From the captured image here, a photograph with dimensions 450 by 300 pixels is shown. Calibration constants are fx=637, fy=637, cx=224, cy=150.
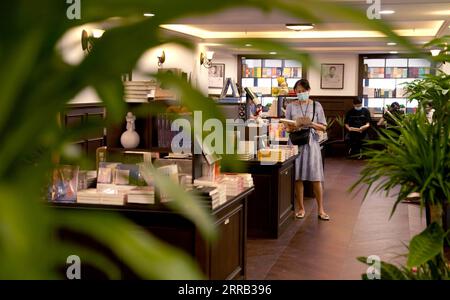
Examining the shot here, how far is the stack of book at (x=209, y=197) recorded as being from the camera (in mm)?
4246

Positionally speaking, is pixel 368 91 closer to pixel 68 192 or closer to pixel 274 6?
pixel 68 192

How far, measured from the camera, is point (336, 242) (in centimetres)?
670

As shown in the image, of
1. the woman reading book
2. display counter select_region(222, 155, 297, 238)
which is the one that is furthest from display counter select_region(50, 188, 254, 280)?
the woman reading book

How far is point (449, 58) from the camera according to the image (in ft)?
9.03

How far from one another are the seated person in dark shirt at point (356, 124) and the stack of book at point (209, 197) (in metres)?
Answer: 12.1

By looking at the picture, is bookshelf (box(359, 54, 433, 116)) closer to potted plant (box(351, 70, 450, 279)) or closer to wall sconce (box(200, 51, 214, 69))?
wall sconce (box(200, 51, 214, 69))

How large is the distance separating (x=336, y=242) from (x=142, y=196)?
3.10 m

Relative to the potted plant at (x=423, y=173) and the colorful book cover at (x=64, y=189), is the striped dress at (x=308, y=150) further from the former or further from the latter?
the potted plant at (x=423, y=173)

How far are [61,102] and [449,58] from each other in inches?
101

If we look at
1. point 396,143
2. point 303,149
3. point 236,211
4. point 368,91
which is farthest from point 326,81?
point 396,143

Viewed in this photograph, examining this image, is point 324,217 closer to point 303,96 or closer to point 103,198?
point 303,96

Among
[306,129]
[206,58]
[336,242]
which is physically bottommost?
[336,242]

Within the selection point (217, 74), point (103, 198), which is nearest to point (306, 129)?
point (103, 198)

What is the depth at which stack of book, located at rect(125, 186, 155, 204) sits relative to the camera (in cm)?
421
